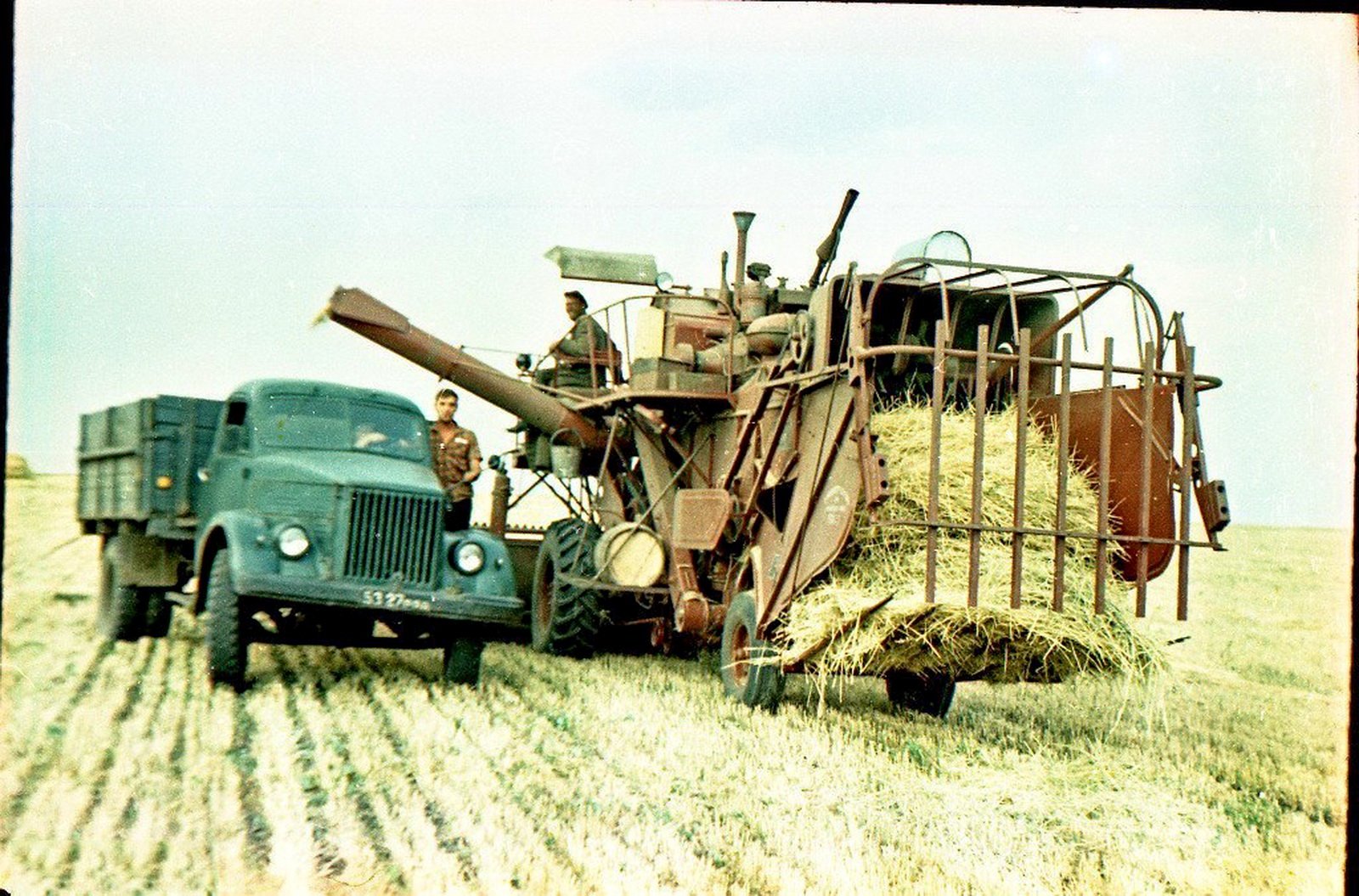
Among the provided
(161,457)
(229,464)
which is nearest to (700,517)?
(229,464)

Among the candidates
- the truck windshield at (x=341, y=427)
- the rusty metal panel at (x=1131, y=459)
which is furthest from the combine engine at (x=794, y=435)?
the truck windshield at (x=341, y=427)

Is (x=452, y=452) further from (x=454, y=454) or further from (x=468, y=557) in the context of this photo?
(x=468, y=557)

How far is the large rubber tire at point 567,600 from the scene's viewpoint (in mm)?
11180

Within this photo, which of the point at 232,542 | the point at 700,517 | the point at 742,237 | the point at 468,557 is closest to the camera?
the point at 232,542

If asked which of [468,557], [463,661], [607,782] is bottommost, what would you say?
[607,782]

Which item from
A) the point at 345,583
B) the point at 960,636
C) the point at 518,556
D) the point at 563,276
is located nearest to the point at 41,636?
the point at 345,583

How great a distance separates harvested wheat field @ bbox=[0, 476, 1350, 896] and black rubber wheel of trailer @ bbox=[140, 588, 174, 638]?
0.34 m

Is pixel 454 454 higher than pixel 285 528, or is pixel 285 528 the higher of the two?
pixel 454 454

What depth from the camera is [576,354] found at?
41.5 ft

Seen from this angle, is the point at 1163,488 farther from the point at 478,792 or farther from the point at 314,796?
the point at 314,796

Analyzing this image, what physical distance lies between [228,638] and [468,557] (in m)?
1.67

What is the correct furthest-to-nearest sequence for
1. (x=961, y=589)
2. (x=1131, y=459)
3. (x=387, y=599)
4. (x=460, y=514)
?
(x=460, y=514), (x=387, y=599), (x=1131, y=459), (x=961, y=589)

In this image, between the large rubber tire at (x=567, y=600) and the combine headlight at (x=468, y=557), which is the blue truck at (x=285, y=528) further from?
the large rubber tire at (x=567, y=600)

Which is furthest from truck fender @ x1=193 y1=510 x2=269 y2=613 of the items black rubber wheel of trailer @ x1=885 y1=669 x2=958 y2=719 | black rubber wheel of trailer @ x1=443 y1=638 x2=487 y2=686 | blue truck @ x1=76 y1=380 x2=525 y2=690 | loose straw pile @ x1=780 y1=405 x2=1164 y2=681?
black rubber wheel of trailer @ x1=885 y1=669 x2=958 y2=719
